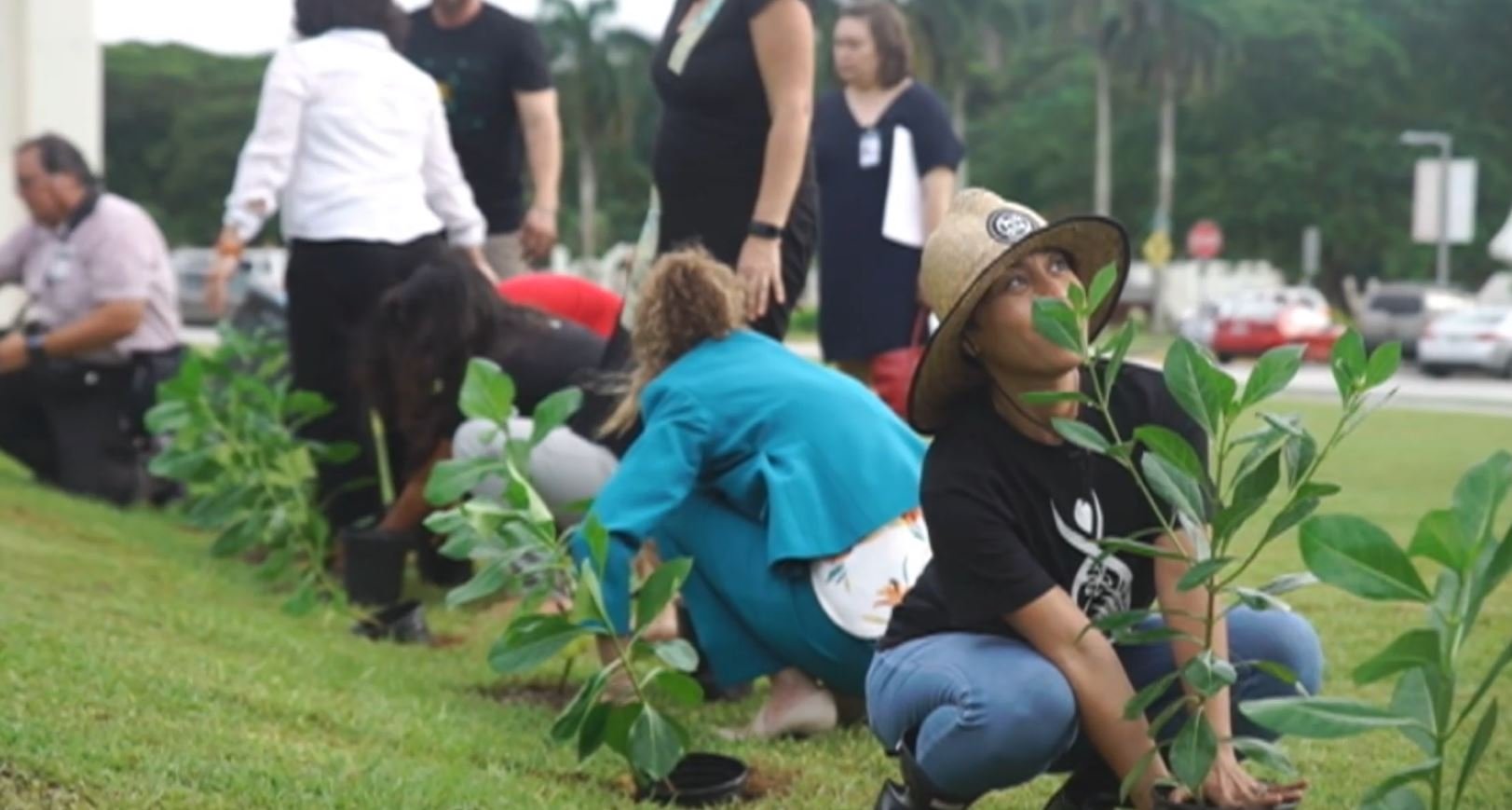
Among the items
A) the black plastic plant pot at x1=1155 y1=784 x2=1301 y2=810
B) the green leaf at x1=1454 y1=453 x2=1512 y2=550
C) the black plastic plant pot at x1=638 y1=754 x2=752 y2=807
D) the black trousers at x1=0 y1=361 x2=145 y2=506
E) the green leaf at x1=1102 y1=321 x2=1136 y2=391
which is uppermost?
the green leaf at x1=1102 y1=321 x2=1136 y2=391

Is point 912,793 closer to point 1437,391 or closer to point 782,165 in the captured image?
point 782,165

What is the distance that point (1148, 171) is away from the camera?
6519 cm

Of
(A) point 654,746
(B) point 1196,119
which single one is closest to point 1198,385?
(A) point 654,746

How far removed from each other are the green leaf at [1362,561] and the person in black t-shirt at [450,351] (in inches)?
146

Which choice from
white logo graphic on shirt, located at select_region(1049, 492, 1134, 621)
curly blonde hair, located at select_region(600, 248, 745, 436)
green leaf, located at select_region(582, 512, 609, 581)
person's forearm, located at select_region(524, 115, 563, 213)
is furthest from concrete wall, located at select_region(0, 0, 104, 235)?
white logo graphic on shirt, located at select_region(1049, 492, 1134, 621)

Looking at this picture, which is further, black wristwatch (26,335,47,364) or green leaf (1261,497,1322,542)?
black wristwatch (26,335,47,364)

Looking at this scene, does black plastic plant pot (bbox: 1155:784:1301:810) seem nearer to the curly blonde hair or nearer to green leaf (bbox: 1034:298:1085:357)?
green leaf (bbox: 1034:298:1085:357)

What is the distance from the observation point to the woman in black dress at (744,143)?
18.2 feet

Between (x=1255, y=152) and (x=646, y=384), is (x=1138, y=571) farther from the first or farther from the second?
(x=1255, y=152)

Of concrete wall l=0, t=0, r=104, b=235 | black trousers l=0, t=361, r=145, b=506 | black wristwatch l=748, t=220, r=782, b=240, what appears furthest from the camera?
concrete wall l=0, t=0, r=104, b=235

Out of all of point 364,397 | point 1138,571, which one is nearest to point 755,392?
point 1138,571

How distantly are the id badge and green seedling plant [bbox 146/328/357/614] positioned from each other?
194 cm

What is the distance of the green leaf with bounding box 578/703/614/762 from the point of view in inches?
161

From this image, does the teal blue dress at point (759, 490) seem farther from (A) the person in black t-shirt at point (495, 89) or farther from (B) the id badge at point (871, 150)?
(A) the person in black t-shirt at point (495, 89)
